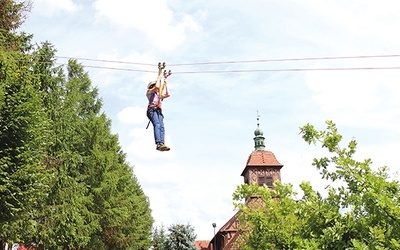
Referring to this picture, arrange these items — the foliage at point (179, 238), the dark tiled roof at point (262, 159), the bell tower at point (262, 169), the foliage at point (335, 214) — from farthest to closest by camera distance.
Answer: the dark tiled roof at point (262, 159) → the bell tower at point (262, 169) → the foliage at point (179, 238) → the foliage at point (335, 214)

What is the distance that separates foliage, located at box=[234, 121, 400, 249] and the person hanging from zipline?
2.21m

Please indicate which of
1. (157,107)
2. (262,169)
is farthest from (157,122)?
(262,169)

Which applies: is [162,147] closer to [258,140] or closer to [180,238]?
[180,238]

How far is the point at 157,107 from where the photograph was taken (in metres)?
9.68

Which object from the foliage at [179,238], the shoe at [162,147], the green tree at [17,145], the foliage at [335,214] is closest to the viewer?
the foliage at [335,214]

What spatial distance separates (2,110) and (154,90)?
813 cm

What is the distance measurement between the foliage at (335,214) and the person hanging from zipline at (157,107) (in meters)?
2.21

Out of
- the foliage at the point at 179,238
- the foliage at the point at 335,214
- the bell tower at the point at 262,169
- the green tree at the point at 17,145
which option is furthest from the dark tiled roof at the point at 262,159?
the foliage at the point at 335,214

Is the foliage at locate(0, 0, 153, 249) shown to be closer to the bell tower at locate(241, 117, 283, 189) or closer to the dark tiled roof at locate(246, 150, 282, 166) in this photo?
the bell tower at locate(241, 117, 283, 189)

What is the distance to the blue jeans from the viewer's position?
956 centimetres

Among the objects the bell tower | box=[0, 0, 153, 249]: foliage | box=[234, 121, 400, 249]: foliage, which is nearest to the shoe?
box=[234, 121, 400, 249]: foliage

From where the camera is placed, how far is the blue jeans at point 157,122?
9562 millimetres

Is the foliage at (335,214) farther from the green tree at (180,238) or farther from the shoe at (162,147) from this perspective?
the green tree at (180,238)

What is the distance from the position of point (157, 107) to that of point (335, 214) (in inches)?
169
